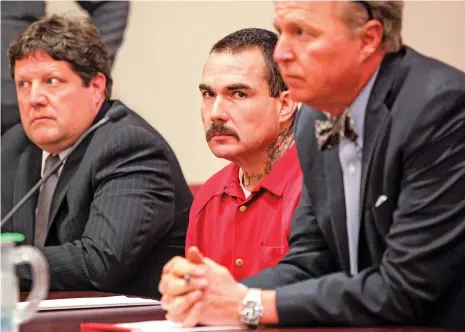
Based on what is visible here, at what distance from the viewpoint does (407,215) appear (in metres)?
1.87

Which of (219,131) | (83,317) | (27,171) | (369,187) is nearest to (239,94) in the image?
(219,131)

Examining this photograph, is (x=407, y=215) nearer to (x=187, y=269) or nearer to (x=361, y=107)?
(x=361, y=107)

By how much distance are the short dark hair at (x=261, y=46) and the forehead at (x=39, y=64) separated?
918 millimetres

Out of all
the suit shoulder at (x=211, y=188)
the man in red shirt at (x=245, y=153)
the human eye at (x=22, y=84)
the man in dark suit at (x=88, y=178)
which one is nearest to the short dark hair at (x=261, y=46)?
the man in red shirt at (x=245, y=153)

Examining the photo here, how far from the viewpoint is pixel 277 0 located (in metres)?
2.02

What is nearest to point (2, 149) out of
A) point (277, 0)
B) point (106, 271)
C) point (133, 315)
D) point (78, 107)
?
point (78, 107)

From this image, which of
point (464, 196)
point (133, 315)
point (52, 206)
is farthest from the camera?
point (52, 206)

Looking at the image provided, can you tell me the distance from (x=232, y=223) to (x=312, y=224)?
0.71m

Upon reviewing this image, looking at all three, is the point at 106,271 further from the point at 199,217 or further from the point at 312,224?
the point at 312,224

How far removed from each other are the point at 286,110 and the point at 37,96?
3.85 ft

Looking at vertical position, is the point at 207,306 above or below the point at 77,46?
below

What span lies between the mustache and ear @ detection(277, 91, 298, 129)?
155 millimetres

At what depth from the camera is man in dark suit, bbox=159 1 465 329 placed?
6.08 feet

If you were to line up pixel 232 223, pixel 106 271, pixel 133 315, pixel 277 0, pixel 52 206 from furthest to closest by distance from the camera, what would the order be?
pixel 52 206 < pixel 106 271 < pixel 232 223 < pixel 133 315 < pixel 277 0
